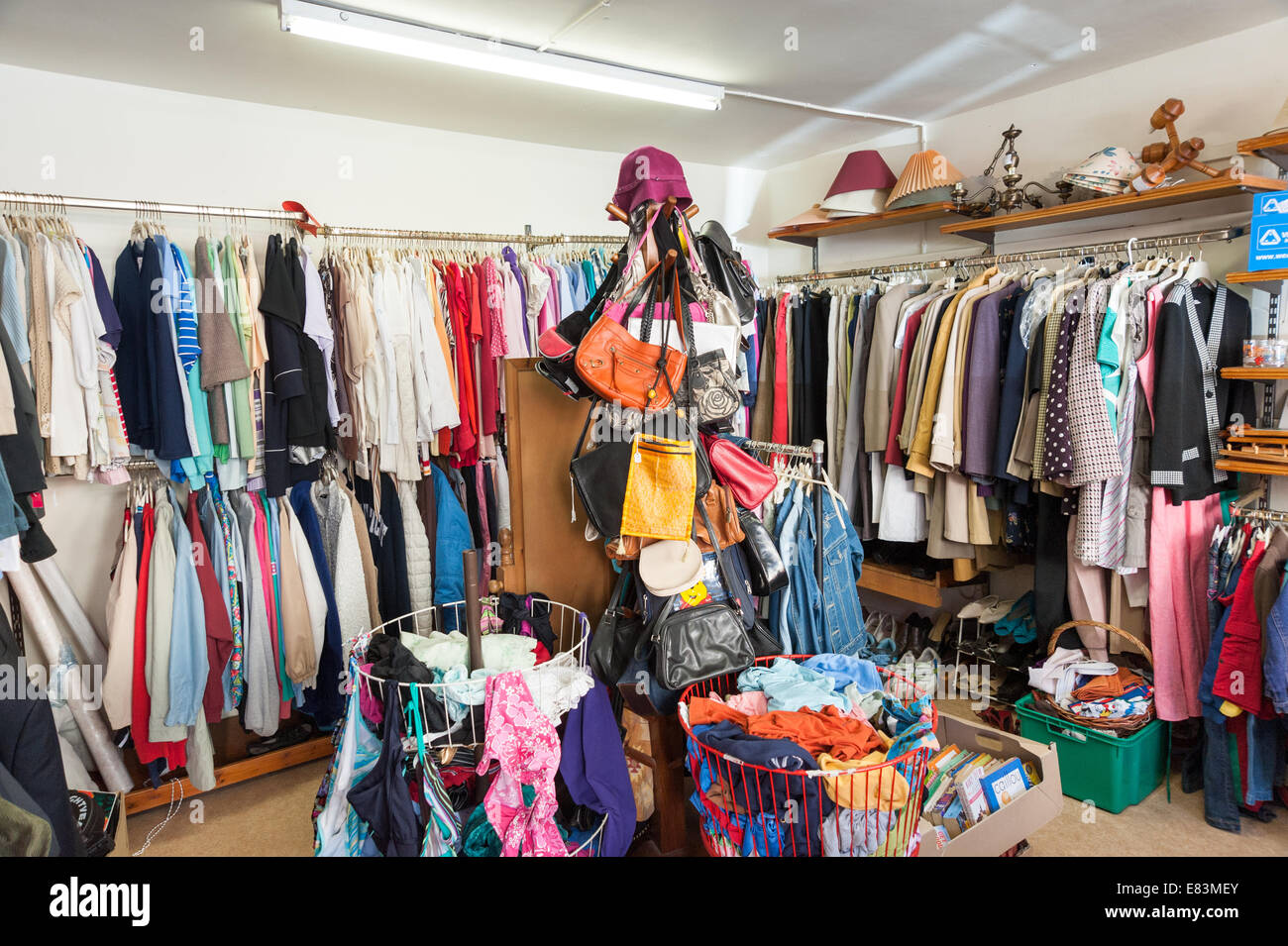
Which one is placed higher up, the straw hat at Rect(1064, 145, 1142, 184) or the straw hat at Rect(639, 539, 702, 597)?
the straw hat at Rect(1064, 145, 1142, 184)

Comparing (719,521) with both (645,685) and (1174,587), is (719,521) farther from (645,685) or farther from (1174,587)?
(1174,587)

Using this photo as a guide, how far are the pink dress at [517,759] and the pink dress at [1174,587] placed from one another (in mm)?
2164

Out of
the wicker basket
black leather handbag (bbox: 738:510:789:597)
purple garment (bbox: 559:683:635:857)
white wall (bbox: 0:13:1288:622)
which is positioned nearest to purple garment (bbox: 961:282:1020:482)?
the wicker basket

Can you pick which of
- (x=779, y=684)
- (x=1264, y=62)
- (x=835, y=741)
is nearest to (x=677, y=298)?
(x=779, y=684)

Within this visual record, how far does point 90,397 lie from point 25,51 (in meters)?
1.21

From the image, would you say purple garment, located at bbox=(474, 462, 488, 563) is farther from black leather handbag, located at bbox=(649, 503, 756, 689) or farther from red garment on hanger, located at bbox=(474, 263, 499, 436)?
black leather handbag, located at bbox=(649, 503, 756, 689)

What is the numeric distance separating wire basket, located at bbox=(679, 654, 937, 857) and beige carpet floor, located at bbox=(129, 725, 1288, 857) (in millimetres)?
1167

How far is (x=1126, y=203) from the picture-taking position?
2.88 m

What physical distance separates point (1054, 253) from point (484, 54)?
2.29 meters

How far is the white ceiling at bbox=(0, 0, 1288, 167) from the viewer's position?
8.13ft

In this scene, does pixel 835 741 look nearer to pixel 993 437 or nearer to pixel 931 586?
pixel 993 437

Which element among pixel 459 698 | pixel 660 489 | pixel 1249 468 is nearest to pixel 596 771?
pixel 459 698

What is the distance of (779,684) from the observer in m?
1.88

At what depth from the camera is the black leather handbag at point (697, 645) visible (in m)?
1.92
